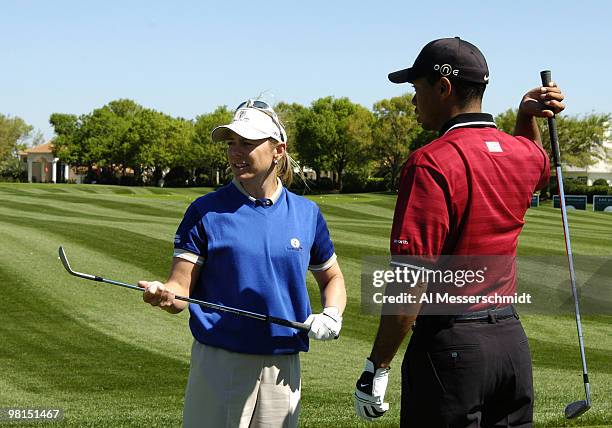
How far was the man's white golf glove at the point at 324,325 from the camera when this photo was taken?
13.6 feet

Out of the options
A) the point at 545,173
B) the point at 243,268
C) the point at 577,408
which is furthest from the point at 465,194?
the point at 577,408

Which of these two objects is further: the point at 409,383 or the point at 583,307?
the point at 583,307

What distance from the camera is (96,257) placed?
18734 millimetres

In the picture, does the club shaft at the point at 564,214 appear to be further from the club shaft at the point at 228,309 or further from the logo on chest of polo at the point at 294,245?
the club shaft at the point at 228,309

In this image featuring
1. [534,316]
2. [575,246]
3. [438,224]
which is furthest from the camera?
[575,246]

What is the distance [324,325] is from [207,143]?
384ft

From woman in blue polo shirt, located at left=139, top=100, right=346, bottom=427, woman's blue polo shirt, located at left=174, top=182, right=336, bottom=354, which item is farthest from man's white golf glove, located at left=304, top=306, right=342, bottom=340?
woman's blue polo shirt, located at left=174, top=182, right=336, bottom=354

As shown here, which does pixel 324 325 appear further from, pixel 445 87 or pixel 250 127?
pixel 445 87

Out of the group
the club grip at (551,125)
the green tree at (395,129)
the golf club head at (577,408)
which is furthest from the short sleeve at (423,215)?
the green tree at (395,129)

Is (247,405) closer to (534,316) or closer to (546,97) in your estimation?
(546,97)

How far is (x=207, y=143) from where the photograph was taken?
4729 inches

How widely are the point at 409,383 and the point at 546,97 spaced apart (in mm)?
1718

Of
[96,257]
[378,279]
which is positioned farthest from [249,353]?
[96,257]

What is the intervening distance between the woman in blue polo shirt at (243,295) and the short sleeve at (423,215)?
807mm
